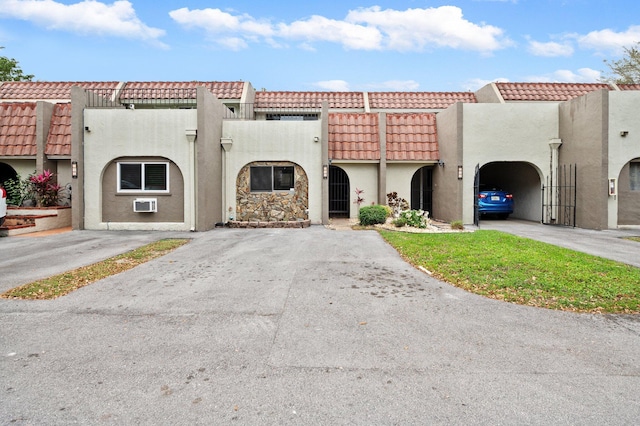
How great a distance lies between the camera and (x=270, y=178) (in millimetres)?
15086

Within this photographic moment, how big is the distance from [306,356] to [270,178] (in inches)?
471

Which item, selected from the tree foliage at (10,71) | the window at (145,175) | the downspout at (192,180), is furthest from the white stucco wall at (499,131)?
the tree foliage at (10,71)

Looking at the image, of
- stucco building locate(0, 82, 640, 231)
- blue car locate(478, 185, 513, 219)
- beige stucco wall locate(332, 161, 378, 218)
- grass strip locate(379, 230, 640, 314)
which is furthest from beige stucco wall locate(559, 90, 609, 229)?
beige stucco wall locate(332, 161, 378, 218)

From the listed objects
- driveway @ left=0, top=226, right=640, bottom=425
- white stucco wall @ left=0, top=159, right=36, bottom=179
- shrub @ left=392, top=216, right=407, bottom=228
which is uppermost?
white stucco wall @ left=0, top=159, right=36, bottom=179

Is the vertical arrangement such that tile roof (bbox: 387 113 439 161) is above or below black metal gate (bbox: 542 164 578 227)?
above

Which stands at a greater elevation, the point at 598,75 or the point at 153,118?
the point at 598,75

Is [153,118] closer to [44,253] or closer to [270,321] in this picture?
[44,253]

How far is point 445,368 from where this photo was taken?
3.37 m

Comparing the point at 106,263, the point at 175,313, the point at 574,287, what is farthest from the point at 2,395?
the point at 574,287

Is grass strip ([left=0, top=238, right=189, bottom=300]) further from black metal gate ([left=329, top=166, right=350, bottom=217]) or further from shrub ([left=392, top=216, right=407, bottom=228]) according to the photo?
black metal gate ([left=329, top=166, right=350, bottom=217])

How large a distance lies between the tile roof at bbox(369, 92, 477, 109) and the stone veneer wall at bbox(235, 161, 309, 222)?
27.3 feet

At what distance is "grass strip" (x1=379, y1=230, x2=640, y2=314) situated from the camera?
532 centimetres

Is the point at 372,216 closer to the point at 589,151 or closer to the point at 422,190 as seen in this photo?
the point at 422,190

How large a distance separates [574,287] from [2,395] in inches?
277
